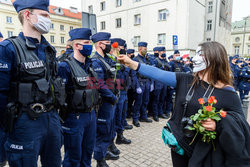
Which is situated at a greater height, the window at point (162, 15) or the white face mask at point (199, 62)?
the window at point (162, 15)

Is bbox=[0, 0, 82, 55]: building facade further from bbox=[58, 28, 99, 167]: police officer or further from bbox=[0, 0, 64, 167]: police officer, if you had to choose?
bbox=[0, 0, 64, 167]: police officer

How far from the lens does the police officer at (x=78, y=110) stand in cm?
248

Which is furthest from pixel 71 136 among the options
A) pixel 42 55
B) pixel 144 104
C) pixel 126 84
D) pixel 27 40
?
pixel 144 104

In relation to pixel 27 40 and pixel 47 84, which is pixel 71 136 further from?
pixel 27 40

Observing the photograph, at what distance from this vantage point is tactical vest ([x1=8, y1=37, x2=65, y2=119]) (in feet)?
5.83

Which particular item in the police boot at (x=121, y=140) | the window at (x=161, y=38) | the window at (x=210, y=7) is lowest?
the police boot at (x=121, y=140)

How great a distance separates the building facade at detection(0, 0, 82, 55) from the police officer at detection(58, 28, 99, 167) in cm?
4032

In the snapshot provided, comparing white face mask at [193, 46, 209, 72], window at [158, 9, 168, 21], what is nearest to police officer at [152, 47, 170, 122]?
white face mask at [193, 46, 209, 72]

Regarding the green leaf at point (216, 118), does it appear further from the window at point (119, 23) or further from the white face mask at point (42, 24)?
the window at point (119, 23)

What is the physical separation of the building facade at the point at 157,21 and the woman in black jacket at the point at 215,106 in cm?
1982

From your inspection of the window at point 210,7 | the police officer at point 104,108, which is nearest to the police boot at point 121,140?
the police officer at point 104,108

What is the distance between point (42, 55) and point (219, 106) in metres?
2.01

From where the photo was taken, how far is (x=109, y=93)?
10.5ft

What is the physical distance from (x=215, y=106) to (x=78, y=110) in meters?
1.73
